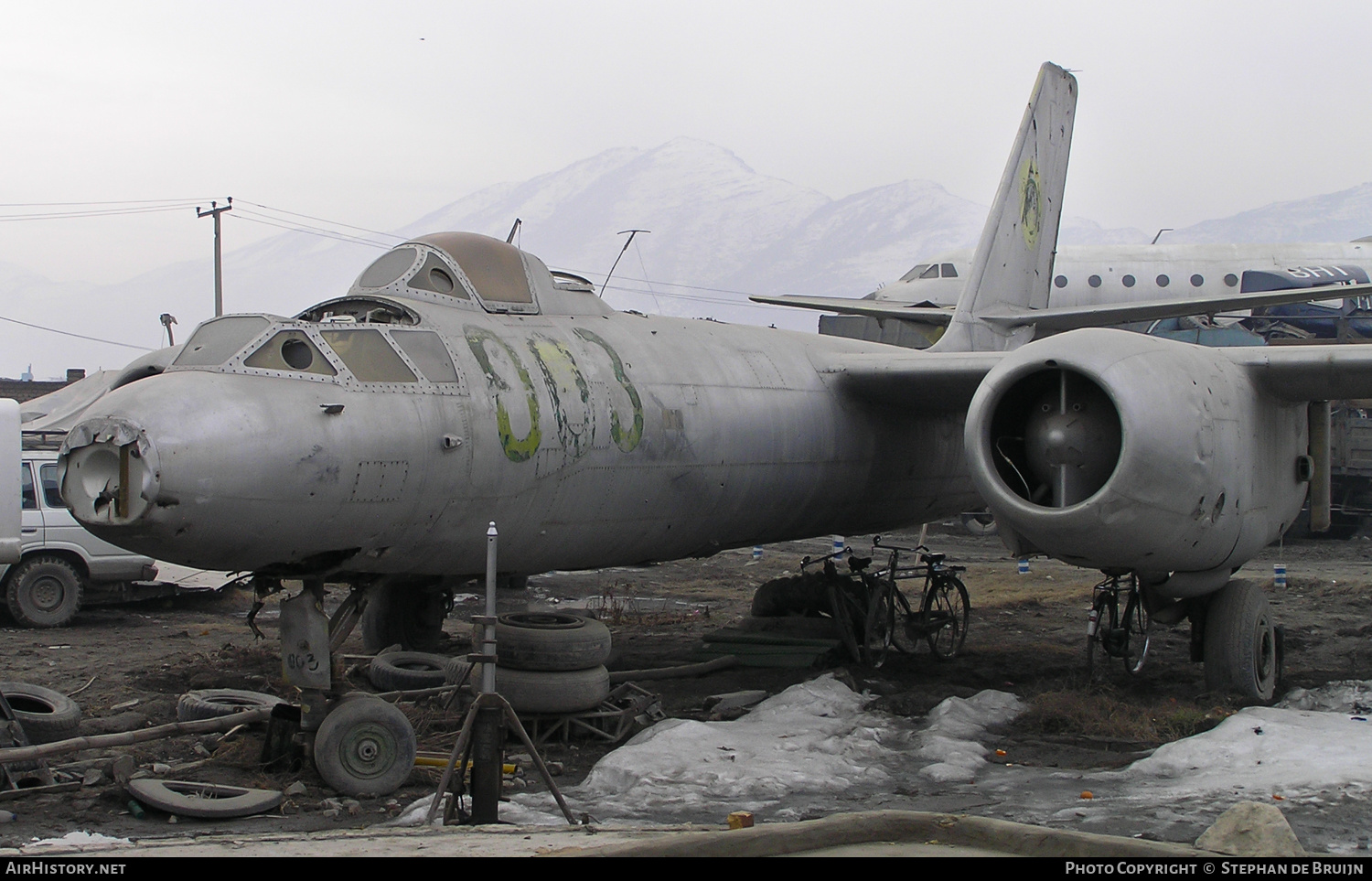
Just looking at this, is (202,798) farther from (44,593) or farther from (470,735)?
(44,593)

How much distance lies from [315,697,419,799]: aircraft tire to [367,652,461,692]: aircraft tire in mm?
2121

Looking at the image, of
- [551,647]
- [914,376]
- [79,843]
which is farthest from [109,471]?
[914,376]

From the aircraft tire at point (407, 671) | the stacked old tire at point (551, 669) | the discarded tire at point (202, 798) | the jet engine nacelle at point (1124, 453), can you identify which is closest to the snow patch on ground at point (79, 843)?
the discarded tire at point (202, 798)

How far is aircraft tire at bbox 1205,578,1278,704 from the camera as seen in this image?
943cm

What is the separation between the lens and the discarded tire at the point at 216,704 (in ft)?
27.7

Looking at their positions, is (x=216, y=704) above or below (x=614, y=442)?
below

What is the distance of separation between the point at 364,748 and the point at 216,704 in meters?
2.11

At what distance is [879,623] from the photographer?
11.5 meters

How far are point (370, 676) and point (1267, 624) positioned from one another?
287 inches

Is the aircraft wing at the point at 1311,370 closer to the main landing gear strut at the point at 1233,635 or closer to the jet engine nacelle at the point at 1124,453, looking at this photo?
the jet engine nacelle at the point at 1124,453
